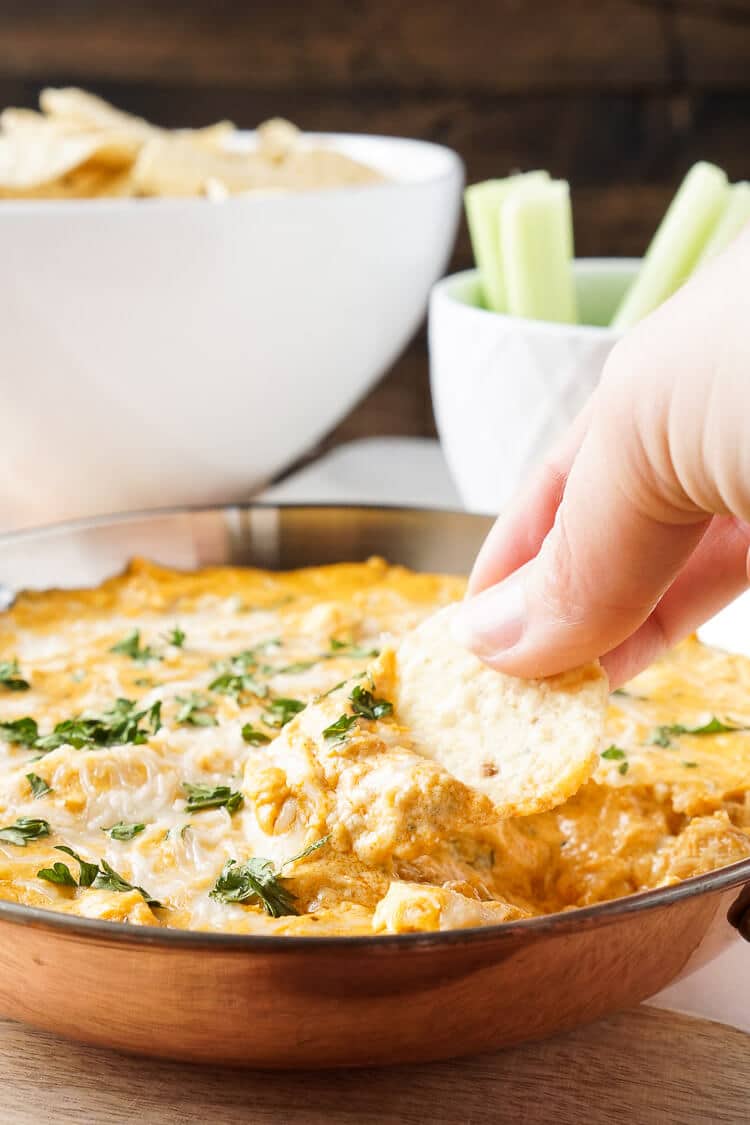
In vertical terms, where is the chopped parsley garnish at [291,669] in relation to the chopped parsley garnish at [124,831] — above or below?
below

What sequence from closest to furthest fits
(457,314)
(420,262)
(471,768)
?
1. (471,768)
2. (457,314)
3. (420,262)

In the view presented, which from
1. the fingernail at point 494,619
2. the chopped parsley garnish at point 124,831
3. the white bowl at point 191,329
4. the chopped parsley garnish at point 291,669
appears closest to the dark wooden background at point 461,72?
the white bowl at point 191,329

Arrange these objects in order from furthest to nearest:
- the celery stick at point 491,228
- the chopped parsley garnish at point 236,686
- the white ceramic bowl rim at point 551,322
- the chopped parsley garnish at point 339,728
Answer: the celery stick at point 491,228 → the white ceramic bowl rim at point 551,322 → the chopped parsley garnish at point 236,686 → the chopped parsley garnish at point 339,728

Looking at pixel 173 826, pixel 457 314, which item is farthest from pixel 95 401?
pixel 173 826

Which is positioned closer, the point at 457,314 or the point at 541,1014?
the point at 541,1014

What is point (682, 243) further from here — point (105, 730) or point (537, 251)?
point (105, 730)

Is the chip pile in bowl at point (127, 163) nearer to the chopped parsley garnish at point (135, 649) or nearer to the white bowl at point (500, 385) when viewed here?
the white bowl at point (500, 385)

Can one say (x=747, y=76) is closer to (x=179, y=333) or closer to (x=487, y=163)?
(x=487, y=163)
